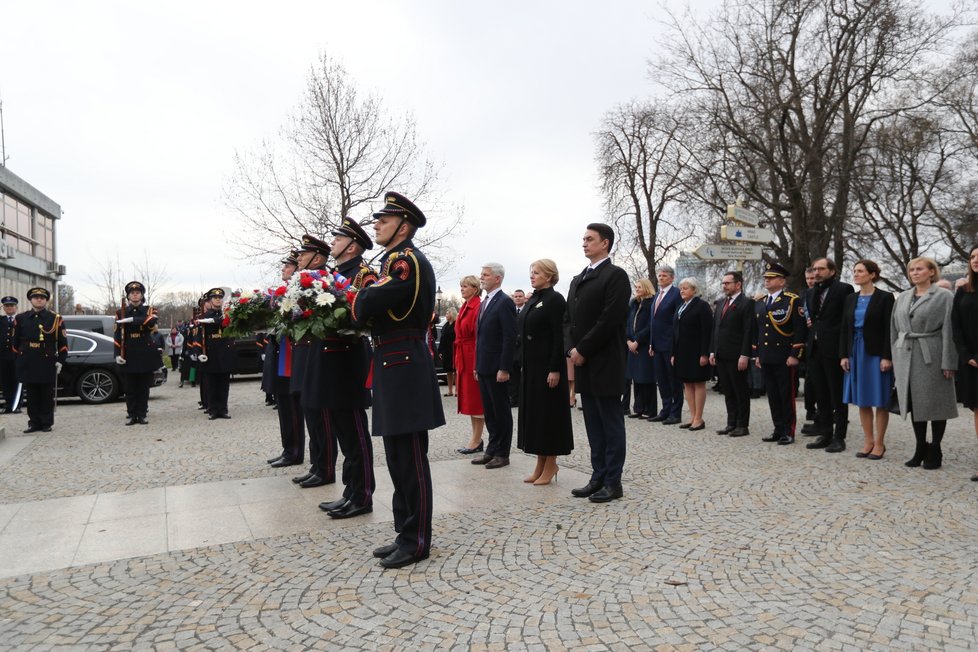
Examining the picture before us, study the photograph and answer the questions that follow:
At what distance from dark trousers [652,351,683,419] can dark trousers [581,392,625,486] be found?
4.48 meters

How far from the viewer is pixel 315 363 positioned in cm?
516

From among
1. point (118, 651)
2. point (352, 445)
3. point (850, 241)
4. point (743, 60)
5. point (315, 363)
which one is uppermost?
point (743, 60)

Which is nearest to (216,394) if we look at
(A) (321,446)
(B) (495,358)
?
(A) (321,446)

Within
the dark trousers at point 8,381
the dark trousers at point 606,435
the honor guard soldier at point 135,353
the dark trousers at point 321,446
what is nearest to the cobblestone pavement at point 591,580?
the dark trousers at point 606,435

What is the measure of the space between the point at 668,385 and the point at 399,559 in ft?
23.3

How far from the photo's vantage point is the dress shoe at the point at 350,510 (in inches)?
199

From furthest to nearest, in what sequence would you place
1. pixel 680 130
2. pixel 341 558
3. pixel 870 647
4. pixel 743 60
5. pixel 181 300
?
pixel 181 300
pixel 680 130
pixel 743 60
pixel 341 558
pixel 870 647

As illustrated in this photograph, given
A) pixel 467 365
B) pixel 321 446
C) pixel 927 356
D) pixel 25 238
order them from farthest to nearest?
pixel 25 238 → pixel 467 365 → pixel 927 356 → pixel 321 446

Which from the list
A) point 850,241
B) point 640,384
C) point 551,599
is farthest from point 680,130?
point 551,599

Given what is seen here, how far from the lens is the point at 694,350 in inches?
369

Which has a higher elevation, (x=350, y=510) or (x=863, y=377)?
(x=863, y=377)

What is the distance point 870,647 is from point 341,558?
8.95 ft

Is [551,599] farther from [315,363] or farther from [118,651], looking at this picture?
[315,363]

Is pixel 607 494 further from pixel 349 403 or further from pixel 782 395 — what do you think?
pixel 782 395
